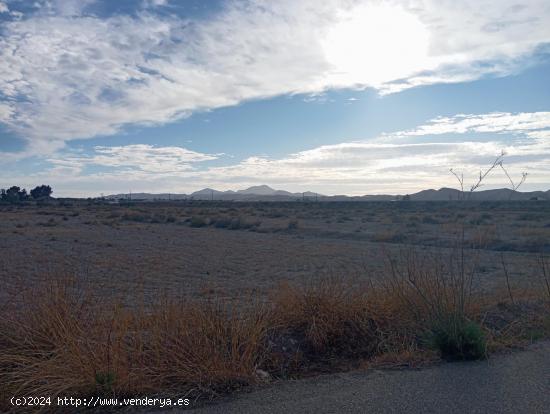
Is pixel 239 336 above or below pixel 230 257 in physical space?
above

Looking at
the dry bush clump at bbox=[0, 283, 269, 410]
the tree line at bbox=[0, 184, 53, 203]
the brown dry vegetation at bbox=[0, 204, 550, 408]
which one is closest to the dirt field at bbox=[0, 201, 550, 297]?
the brown dry vegetation at bbox=[0, 204, 550, 408]

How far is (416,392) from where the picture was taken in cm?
573

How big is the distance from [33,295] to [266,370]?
3.15 m

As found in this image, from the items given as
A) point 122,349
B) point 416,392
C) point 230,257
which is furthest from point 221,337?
point 230,257

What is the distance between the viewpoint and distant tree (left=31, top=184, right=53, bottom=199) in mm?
164925

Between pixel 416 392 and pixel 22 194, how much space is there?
528 ft

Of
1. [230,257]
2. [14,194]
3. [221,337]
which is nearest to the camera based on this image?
[221,337]

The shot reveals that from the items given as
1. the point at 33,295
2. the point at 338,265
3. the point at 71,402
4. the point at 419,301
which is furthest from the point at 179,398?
the point at 338,265

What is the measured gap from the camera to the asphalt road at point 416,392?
532cm

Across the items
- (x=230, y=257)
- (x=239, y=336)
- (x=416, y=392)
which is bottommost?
(x=230, y=257)

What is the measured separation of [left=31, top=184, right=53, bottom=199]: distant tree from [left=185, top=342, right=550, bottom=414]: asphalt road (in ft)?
564

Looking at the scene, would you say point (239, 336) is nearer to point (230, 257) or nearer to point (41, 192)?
point (230, 257)

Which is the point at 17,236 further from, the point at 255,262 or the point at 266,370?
the point at 266,370

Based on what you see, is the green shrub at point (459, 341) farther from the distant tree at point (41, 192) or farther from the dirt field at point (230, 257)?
the distant tree at point (41, 192)
